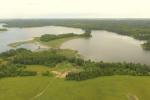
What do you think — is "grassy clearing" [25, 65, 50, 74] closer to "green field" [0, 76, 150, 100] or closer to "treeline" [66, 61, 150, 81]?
"green field" [0, 76, 150, 100]

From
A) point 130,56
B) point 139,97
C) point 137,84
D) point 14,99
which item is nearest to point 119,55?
point 130,56

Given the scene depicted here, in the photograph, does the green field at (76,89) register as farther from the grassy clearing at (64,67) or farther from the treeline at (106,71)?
the grassy clearing at (64,67)

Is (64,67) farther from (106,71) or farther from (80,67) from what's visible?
(106,71)

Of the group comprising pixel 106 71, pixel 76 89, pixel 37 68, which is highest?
pixel 106 71

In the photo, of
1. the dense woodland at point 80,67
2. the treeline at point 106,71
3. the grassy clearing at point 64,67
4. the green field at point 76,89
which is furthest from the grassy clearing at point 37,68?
the treeline at point 106,71

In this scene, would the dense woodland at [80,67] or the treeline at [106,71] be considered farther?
the dense woodland at [80,67]

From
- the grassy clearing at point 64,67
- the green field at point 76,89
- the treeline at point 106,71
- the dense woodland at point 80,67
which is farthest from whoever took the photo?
the grassy clearing at point 64,67

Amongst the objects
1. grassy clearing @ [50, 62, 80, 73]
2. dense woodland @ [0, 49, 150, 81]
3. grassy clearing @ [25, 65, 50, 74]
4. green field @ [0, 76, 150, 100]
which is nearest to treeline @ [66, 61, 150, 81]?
dense woodland @ [0, 49, 150, 81]

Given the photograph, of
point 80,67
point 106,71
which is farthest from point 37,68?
point 106,71

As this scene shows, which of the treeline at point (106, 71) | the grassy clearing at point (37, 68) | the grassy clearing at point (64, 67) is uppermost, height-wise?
the treeline at point (106, 71)
